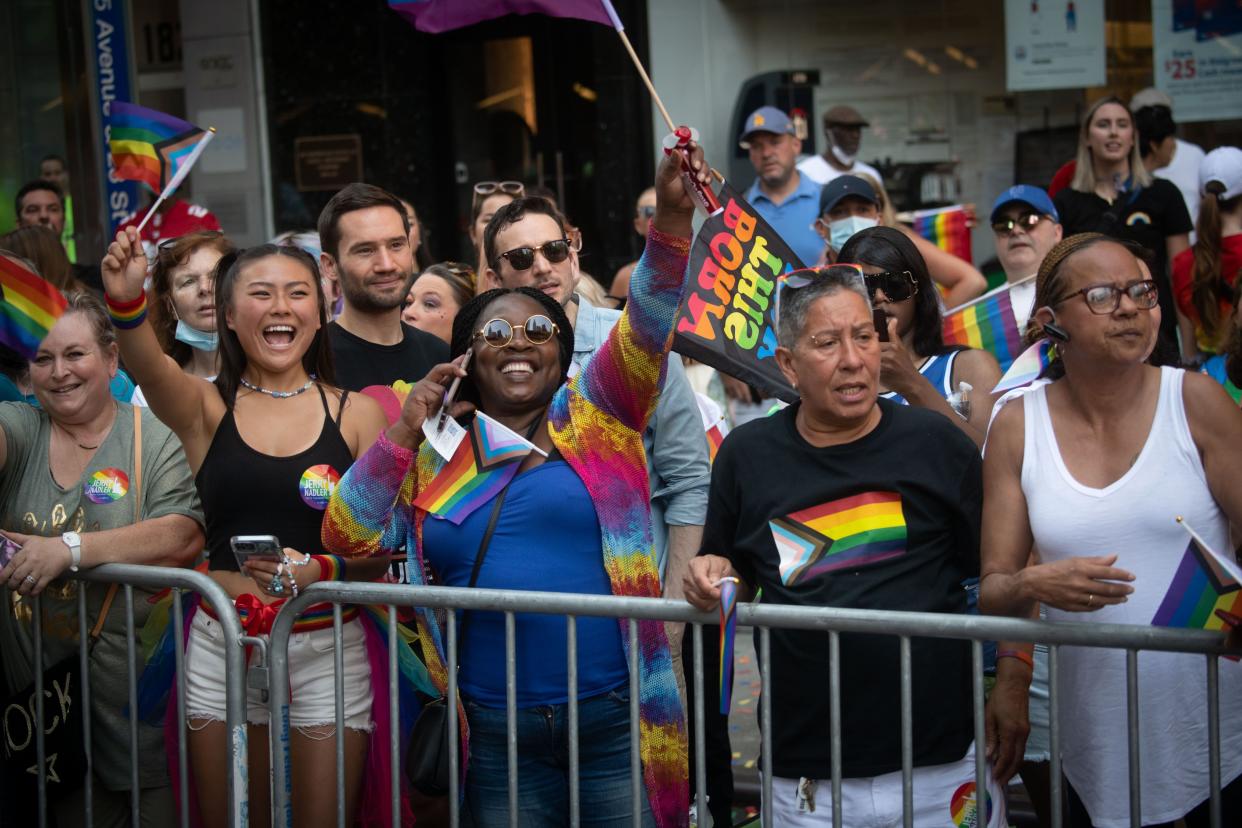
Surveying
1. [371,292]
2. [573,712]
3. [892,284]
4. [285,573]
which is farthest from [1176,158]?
[285,573]

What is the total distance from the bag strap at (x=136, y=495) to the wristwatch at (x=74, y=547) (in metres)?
0.18

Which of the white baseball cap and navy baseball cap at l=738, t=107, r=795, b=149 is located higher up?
navy baseball cap at l=738, t=107, r=795, b=149

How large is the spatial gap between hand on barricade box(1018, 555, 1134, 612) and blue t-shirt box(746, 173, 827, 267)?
4829mm

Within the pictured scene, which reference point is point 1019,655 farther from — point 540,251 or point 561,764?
point 540,251

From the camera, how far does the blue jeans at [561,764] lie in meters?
3.86

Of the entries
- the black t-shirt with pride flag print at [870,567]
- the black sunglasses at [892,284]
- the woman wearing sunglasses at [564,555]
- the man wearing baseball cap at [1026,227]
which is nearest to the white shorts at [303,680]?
the woman wearing sunglasses at [564,555]

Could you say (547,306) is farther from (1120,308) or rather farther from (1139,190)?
(1139,190)

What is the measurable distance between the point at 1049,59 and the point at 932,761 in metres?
7.17

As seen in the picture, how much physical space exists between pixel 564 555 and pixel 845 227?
296cm

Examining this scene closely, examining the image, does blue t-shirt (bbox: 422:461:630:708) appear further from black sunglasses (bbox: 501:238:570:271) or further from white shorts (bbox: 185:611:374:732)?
black sunglasses (bbox: 501:238:570:271)

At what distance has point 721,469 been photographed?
12.4 feet

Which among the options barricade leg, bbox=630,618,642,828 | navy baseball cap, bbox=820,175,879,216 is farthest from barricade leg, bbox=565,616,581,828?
navy baseball cap, bbox=820,175,879,216

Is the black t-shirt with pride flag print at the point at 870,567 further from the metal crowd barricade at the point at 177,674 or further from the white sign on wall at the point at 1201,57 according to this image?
the white sign on wall at the point at 1201,57

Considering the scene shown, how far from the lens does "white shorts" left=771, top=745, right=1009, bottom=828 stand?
11.6 ft
